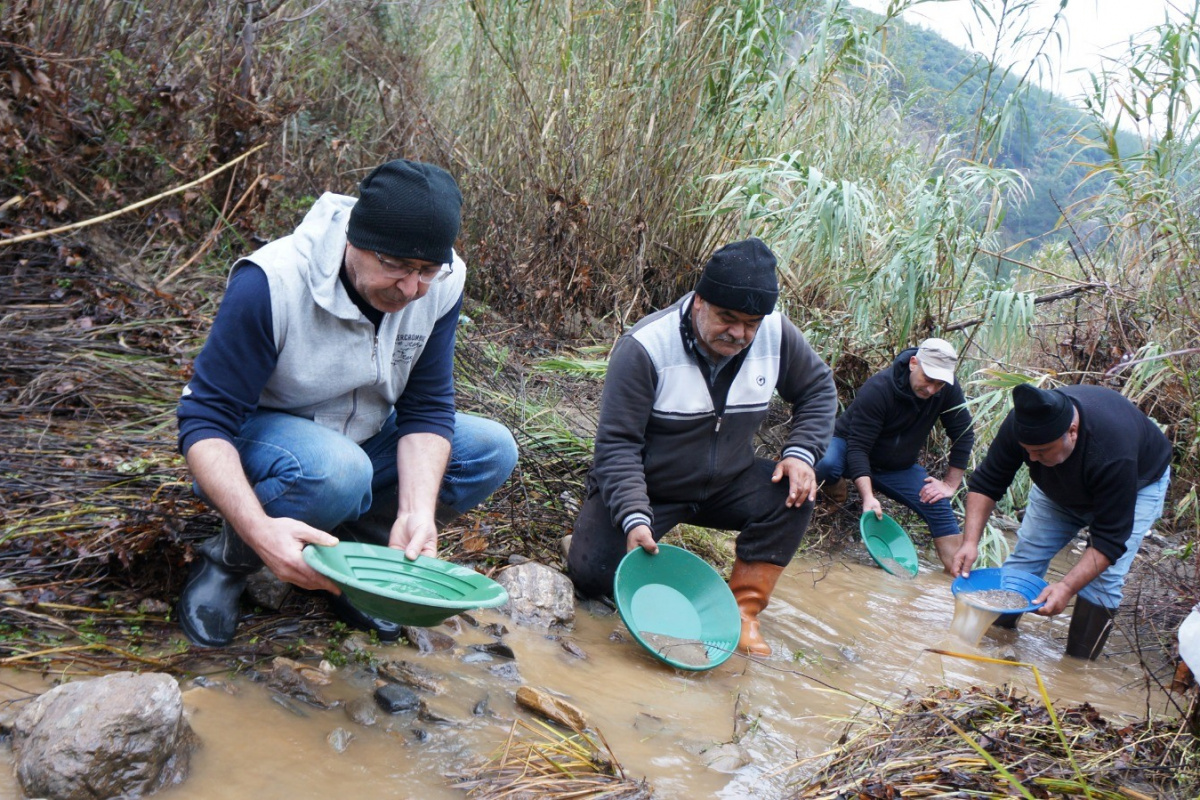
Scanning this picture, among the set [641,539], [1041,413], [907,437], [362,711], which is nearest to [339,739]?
[362,711]

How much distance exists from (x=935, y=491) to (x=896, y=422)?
0.44 m

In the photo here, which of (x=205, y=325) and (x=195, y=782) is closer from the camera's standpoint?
(x=195, y=782)

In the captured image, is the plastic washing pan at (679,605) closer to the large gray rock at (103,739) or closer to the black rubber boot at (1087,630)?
the large gray rock at (103,739)

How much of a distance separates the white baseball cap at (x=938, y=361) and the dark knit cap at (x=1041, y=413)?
3.98 feet

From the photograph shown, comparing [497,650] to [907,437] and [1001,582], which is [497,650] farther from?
[907,437]

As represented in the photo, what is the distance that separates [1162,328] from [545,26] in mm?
4300

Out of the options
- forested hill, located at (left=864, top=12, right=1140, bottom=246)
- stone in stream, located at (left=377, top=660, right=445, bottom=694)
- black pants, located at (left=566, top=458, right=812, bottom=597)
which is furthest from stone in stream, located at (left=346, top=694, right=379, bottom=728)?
forested hill, located at (left=864, top=12, right=1140, bottom=246)

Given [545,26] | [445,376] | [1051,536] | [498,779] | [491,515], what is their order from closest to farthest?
[498,779] → [445,376] → [491,515] → [1051,536] → [545,26]

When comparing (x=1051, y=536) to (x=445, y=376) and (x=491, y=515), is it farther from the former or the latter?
(x=445, y=376)

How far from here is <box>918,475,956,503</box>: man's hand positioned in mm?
5242

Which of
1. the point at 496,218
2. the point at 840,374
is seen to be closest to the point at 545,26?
the point at 496,218

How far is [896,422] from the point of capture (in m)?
5.29

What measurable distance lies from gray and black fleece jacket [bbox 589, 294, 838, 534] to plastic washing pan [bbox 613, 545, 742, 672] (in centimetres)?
22

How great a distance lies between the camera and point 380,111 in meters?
6.88
